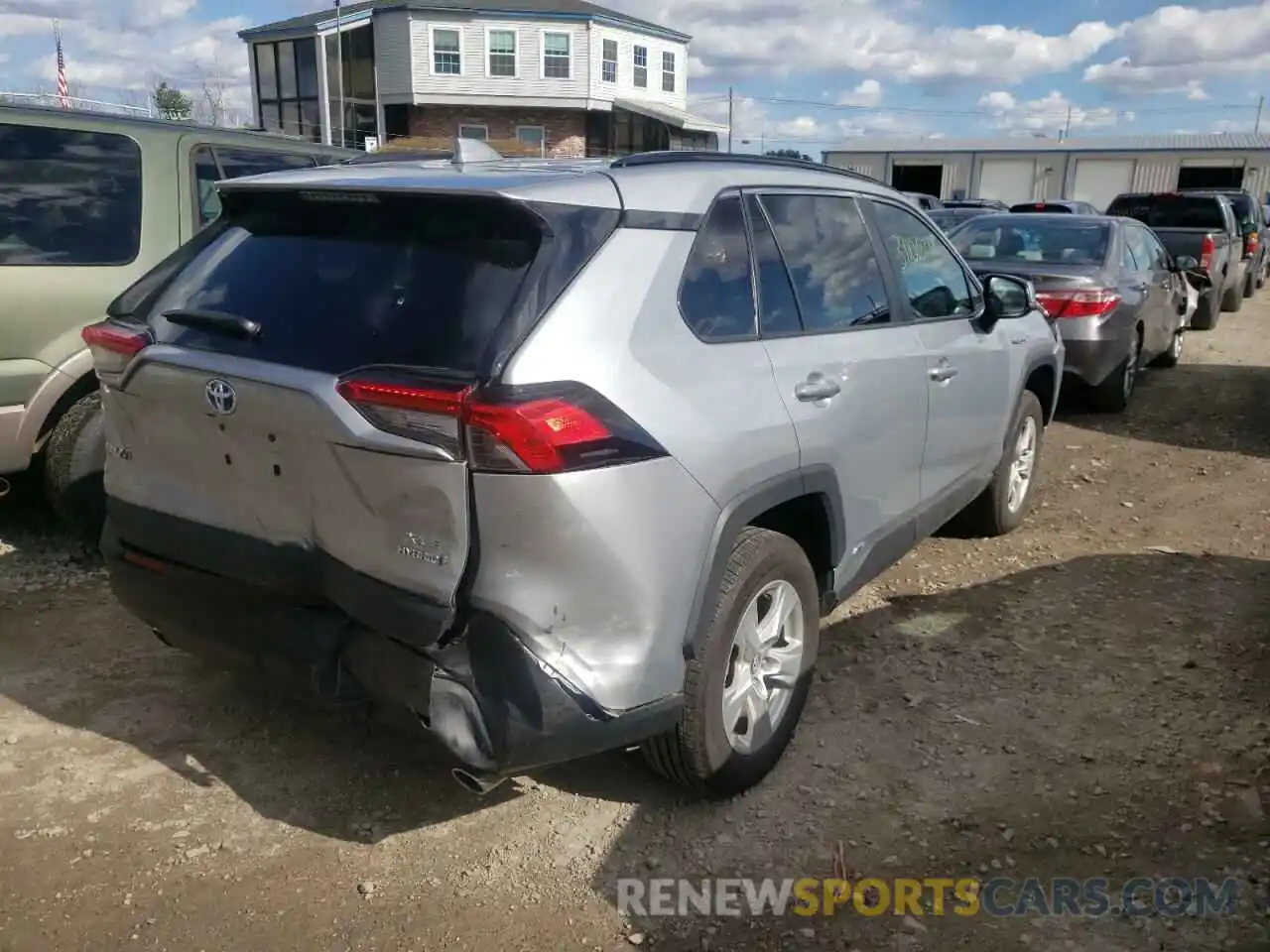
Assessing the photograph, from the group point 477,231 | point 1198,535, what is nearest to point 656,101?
point 1198,535

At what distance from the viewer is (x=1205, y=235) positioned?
43.7 feet

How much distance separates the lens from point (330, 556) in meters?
2.55

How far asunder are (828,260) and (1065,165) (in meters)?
46.8

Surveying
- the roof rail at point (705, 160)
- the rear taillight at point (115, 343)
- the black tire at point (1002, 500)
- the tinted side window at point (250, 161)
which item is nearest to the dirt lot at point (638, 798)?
the black tire at point (1002, 500)

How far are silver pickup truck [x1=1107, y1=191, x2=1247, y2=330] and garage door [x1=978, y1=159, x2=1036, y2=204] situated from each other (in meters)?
31.4

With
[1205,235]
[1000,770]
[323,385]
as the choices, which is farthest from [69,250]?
[1205,235]

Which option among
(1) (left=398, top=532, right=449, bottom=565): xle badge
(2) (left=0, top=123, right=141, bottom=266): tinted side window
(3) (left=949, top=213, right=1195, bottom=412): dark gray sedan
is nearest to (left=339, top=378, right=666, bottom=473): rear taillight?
(1) (left=398, top=532, right=449, bottom=565): xle badge

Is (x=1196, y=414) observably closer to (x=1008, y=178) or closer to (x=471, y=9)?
(x=471, y=9)

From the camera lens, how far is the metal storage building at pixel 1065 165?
41.2 metres

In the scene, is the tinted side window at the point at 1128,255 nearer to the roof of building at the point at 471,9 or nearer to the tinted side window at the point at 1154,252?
the tinted side window at the point at 1154,252

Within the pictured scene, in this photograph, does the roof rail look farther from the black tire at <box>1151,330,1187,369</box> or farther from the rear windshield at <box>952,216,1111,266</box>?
the black tire at <box>1151,330,1187,369</box>

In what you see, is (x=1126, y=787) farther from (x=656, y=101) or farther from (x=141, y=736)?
(x=656, y=101)

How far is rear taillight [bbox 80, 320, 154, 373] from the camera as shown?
286 centimetres

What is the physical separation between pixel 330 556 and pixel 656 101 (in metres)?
40.0
